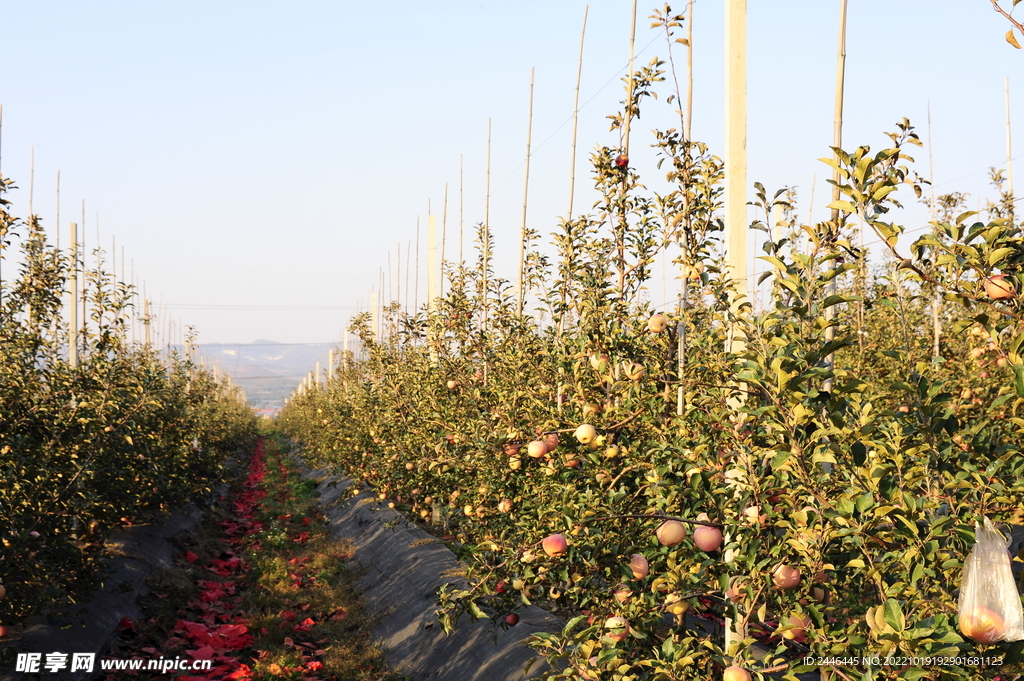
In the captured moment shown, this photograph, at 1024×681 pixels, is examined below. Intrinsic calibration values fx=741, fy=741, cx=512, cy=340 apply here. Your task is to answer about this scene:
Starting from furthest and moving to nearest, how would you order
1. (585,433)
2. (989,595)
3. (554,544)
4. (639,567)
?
1. (585,433)
2. (639,567)
3. (554,544)
4. (989,595)

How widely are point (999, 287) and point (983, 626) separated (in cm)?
84

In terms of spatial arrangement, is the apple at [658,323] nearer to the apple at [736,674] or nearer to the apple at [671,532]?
the apple at [671,532]

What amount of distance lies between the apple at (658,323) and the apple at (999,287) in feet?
6.84

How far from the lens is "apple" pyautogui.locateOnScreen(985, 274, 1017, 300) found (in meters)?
1.78

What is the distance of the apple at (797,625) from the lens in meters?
2.35

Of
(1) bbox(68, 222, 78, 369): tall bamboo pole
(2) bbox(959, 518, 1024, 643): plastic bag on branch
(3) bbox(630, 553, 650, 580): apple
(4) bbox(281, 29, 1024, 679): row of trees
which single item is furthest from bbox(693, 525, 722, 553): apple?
(1) bbox(68, 222, 78, 369): tall bamboo pole

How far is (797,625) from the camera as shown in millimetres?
2395

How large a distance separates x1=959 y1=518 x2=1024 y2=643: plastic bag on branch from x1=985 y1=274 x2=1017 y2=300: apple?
60cm

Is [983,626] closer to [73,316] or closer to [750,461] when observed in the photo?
[750,461]

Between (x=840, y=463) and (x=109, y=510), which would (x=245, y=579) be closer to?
(x=109, y=510)

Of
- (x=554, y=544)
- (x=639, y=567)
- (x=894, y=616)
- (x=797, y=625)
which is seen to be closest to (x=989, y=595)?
(x=894, y=616)

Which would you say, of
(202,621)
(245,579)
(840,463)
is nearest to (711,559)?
(840,463)

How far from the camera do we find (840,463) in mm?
2387

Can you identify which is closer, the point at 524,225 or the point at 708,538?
the point at 708,538
